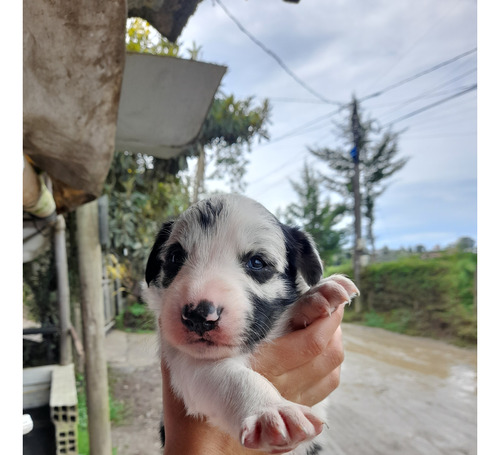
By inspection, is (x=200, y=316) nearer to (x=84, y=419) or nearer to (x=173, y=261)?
(x=173, y=261)

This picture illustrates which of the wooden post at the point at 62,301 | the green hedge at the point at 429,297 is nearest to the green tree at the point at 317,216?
the green hedge at the point at 429,297

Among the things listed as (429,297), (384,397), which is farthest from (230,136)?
(384,397)

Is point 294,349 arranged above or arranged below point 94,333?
above

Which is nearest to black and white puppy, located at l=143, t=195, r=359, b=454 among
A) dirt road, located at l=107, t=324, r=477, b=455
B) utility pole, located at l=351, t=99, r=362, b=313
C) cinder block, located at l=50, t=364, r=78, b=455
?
utility pole, located at l=351, t=99, r=362, b=313

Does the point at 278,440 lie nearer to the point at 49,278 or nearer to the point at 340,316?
the point at 340,316

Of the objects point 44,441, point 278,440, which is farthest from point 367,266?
point 44,441

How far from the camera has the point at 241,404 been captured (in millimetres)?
509

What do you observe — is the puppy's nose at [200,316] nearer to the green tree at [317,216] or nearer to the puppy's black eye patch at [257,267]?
the puppy's black eye patch at [257,267]

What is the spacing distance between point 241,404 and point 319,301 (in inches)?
6.7

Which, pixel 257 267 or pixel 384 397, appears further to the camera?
pixel 384 397

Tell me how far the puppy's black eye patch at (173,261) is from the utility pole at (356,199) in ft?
1.14

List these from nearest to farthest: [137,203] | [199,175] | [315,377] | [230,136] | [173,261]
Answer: [173,261]
[315,377]
[199,175]
[230,136]
[137,203]

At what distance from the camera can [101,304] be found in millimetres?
1595

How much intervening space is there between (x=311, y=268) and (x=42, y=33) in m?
0.70
